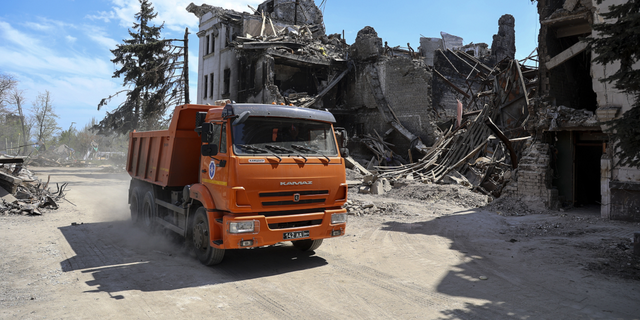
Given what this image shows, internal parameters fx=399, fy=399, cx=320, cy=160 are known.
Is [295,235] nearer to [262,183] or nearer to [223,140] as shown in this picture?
[262,183]

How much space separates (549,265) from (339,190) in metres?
3.75

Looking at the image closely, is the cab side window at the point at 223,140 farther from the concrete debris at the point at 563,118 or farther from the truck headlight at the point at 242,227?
the concrete debris at the point at 563,118

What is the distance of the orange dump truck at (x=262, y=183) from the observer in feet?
19.2

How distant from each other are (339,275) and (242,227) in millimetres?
1676

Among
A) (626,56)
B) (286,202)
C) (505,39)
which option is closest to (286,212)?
(286,202)

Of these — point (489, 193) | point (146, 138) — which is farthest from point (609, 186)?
point (146, 138)

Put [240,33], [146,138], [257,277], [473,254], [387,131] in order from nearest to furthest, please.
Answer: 1. [257,277]
2. [473,254]
3. [146,138]
4. [387,131]
5. [240,33]

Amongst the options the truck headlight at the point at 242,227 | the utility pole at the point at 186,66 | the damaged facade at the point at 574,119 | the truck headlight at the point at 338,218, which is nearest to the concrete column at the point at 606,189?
the damaged facade at the point at 574,119

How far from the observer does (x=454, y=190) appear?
561 inches

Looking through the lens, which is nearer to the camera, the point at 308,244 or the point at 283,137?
the point at 283,137

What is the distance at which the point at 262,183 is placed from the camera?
233 inches

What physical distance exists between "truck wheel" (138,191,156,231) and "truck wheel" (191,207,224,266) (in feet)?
7.94

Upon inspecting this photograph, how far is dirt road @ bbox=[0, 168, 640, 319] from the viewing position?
15.4ft

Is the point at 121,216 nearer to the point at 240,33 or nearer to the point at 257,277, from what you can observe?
the point at 257,277
